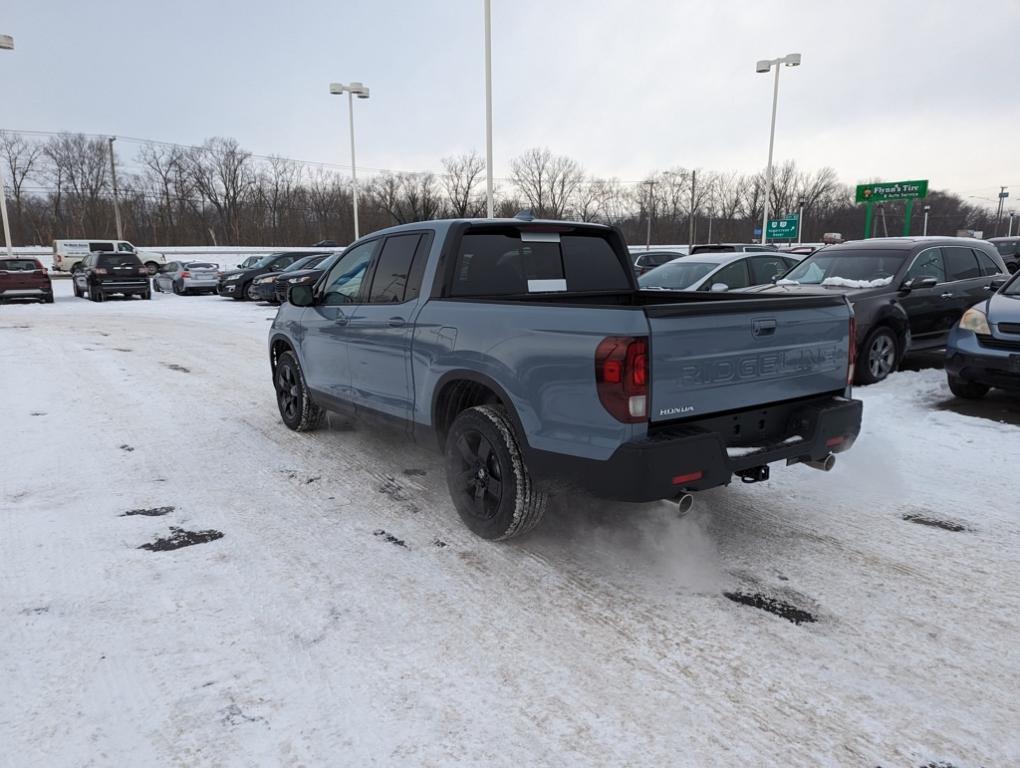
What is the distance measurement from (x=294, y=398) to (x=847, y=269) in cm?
750

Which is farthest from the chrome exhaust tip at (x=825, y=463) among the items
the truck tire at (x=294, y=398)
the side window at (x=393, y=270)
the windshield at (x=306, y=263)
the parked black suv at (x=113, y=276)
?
the parked black suv at (x=113, y=276)

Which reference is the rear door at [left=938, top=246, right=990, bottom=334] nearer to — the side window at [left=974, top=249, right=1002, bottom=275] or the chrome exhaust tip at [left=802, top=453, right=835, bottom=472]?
the side window at [left=974, top=249, right=1002, bottom=275]

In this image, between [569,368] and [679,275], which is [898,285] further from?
[569,368]

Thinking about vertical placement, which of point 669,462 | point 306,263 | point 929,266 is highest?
point 306,263

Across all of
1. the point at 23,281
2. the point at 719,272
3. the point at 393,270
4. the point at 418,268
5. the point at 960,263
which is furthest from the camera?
the point at 23,281

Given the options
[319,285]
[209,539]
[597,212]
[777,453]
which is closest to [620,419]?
[777,453]

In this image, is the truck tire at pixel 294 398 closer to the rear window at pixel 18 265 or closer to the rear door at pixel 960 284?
the rear door at pixel 960 284

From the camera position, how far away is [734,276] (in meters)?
11.1

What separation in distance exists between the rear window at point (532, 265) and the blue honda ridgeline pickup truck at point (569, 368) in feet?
0.03

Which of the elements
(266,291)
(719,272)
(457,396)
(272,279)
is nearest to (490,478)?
(457,396)

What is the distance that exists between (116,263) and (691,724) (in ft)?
89.0

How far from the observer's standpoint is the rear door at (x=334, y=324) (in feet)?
17.2

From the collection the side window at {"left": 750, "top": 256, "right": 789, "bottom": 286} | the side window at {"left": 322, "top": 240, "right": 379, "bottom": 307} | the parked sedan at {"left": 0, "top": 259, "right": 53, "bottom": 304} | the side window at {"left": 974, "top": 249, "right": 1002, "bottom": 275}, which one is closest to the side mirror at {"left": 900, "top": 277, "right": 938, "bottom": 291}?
the side window at {"left": 974, "top": 249, "right": 1002, "bottom": 275}

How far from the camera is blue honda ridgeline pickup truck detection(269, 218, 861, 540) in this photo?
3086mm
